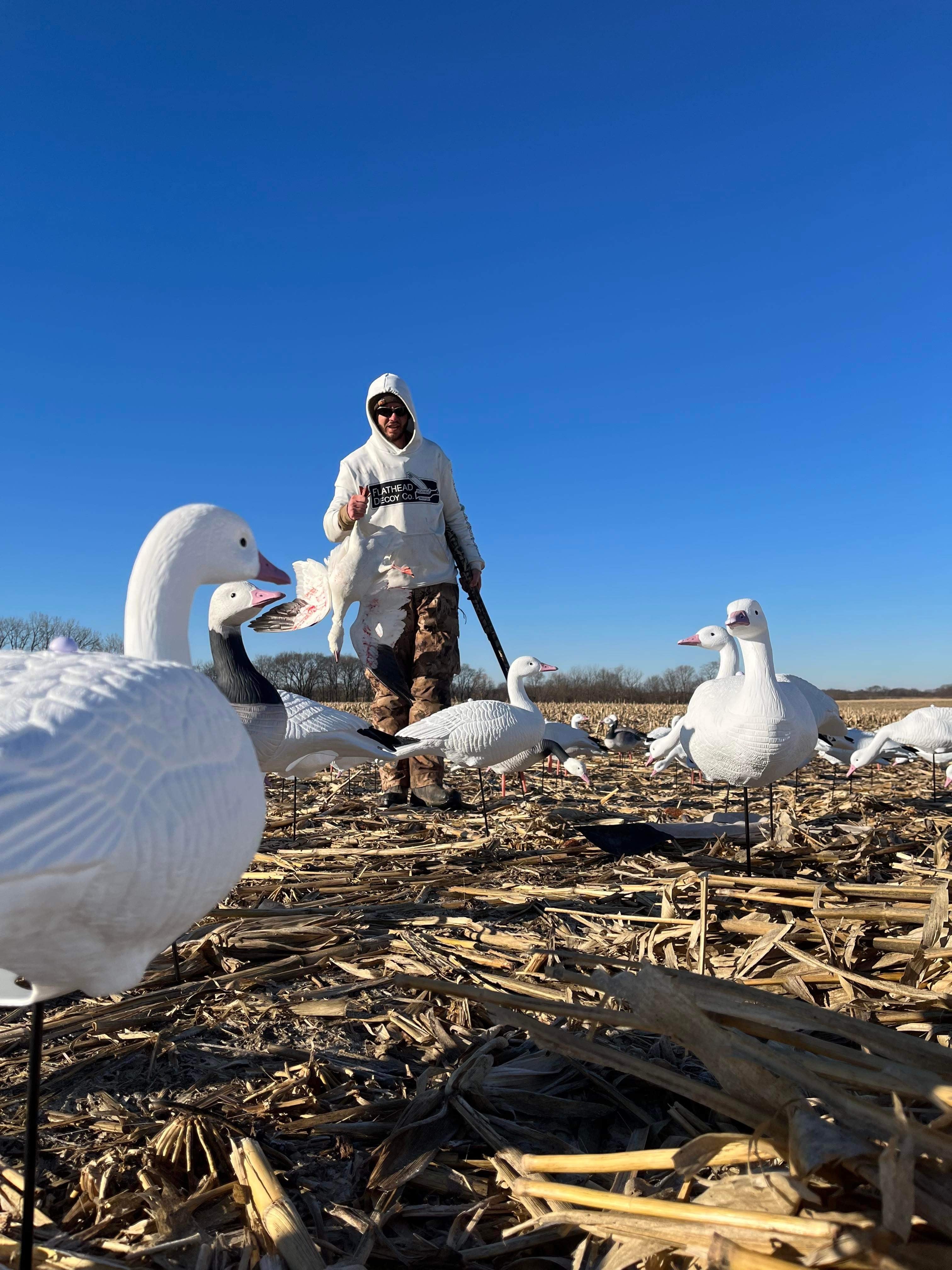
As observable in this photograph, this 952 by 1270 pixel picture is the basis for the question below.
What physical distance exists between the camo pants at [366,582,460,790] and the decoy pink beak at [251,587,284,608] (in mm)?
2700

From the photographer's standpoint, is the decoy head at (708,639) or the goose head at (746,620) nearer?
the goose head at (746,620)

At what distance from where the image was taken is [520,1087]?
211 cm

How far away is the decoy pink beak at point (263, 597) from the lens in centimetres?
398

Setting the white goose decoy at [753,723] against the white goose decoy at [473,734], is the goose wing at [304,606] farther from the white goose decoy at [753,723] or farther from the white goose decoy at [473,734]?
the white goose decoy at [753,723]

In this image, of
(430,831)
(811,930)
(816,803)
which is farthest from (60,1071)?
(816,803)

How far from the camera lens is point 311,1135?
1.99 meters

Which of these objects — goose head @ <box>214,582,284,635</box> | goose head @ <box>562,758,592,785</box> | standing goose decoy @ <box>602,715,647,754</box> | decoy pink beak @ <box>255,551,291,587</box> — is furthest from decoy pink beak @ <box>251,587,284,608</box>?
standing goose decoy @ <box>602,715,647,754</box>

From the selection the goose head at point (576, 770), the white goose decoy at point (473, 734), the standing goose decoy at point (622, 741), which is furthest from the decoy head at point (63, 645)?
the standing goose decoy at point (622, 741)

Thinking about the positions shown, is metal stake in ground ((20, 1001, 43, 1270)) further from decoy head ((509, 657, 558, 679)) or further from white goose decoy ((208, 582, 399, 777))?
decoy head ((509, 657, 558, 679))

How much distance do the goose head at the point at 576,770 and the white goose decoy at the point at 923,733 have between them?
3399 millimetres

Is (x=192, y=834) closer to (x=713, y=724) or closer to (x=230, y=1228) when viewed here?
(x=230, y=1228)

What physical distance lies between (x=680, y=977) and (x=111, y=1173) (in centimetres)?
143

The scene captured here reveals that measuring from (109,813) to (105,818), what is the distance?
0.04 ft

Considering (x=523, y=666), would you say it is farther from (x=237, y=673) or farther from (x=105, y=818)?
(x=105, y=818)
